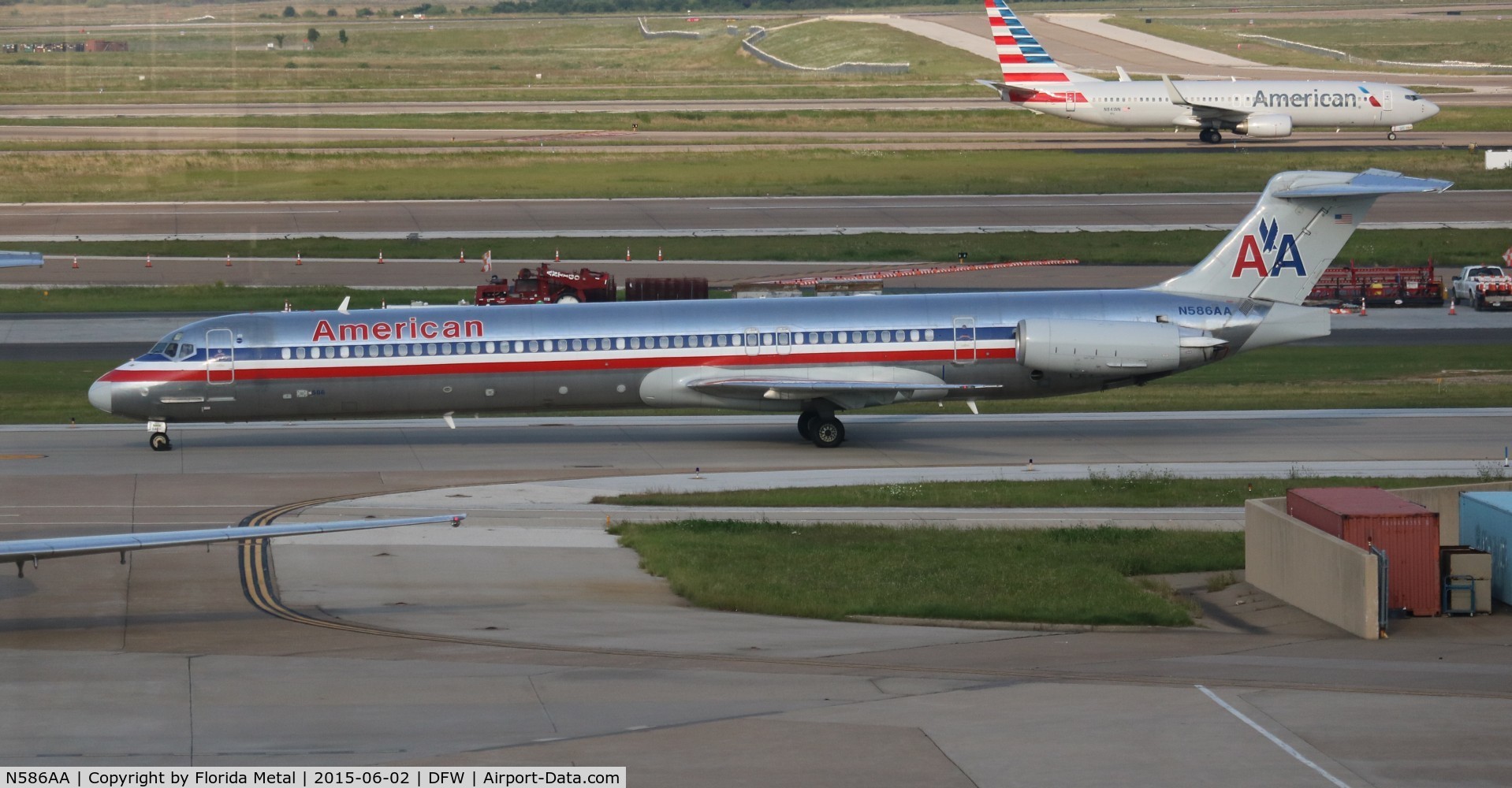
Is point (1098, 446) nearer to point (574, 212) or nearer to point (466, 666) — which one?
point (466, 666)

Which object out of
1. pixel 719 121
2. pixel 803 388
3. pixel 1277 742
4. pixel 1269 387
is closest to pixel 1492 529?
pixel 1277 742

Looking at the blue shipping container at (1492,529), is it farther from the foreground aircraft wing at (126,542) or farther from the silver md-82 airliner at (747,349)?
the foreground aircraft wing at (126,542)

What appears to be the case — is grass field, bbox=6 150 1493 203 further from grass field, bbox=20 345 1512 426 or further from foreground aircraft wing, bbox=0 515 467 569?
foreground aircraft wing, bbox=0 515 467 569

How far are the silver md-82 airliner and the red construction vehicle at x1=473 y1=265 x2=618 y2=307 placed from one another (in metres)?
14.9

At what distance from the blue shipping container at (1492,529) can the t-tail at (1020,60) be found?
7613 cm

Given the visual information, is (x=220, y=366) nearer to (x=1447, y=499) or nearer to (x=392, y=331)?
(x=392, y=331)

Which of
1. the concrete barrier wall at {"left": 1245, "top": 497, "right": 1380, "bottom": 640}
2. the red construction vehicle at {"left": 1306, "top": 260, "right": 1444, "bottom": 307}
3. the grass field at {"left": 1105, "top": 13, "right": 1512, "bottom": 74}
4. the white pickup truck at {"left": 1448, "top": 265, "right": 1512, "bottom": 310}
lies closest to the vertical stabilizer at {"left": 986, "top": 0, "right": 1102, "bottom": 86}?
the red construction vehicle at {"left": 1306, "top": 260, "right": 1444, "bottom": 307}

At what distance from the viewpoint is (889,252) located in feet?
219

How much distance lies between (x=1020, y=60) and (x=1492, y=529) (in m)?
78.6

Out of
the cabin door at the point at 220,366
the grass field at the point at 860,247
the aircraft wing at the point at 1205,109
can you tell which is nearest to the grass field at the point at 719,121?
the aircraft wing at the point at 1205,109

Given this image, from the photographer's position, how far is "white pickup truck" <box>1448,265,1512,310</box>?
5659 cm

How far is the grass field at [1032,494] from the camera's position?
32.5 metres

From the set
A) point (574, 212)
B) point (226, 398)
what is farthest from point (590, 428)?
point (574, 212)

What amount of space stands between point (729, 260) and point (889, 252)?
6543mm
